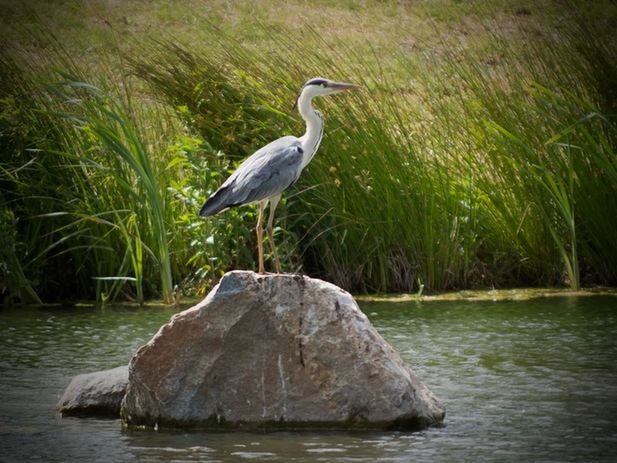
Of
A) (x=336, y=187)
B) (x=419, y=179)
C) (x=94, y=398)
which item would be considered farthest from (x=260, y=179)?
(x=419, y=179)

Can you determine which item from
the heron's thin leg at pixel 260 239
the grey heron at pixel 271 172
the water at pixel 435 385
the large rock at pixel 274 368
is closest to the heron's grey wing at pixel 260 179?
the grey heron at pixel 271 172

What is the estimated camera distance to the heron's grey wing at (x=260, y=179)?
728cm

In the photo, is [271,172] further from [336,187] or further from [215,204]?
[336,187]

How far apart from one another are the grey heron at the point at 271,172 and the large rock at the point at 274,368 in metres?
0.62

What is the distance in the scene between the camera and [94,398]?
691cm

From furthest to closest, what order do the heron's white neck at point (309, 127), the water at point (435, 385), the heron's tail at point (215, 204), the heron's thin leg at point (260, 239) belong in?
1. the heron's white neck at point (309, 127)
2. the heron's tail at point (215, 204)
3. the heron's thin leg at point (260, 239)
4. the water at point (435, 385)

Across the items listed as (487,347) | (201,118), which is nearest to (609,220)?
(487,347)

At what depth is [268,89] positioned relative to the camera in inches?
417

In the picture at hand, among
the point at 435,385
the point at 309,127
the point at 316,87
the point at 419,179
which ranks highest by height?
the point at 316,87

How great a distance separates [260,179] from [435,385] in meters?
1.45

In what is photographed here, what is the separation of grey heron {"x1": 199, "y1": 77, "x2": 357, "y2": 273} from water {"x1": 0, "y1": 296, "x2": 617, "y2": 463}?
125cm

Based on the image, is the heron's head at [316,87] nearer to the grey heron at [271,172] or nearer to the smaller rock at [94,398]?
the grey heron at [271,172]

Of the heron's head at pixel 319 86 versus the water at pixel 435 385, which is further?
the heron's head at pixel 319 86

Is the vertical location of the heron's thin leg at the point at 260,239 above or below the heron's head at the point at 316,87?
below
